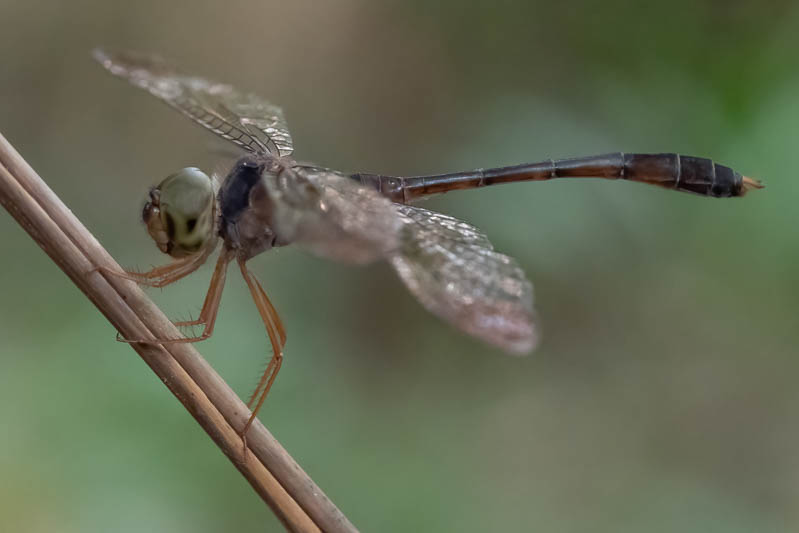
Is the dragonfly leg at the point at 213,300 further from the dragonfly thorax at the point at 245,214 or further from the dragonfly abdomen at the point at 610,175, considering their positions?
the dragonfly abdomen at the point at 610,175

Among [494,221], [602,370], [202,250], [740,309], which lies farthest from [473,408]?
[202,250]

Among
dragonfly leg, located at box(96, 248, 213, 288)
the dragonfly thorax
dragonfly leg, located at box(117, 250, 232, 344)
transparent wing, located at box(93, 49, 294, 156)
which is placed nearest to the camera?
dragonfly leg, located at box(96, 248, 213, 288)

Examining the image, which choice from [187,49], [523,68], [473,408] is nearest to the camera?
[473,408]

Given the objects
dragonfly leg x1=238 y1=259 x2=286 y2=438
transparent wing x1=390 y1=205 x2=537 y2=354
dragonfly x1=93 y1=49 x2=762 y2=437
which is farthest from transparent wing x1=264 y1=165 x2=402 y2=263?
dragonfly leg x1=238 y1=259 x2=286 y2=438

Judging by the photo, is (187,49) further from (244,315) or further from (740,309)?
(740,309)

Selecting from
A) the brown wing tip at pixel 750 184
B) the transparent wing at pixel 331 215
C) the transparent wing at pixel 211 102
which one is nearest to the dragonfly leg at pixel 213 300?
the transparent wing at pixel 331 215

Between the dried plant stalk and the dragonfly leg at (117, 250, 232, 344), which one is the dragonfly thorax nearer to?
the dragonfly leg at (117, 250, 232, 344)

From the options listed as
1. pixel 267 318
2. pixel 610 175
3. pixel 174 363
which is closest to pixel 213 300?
pixel 267 318
